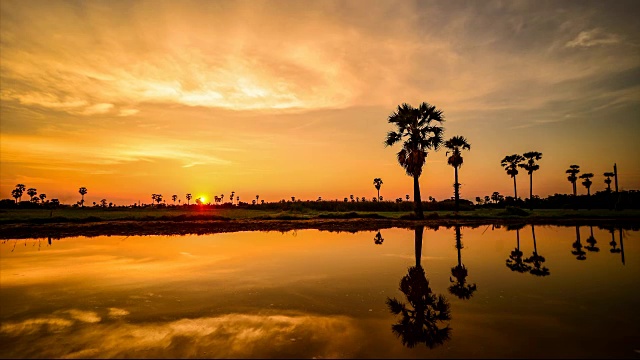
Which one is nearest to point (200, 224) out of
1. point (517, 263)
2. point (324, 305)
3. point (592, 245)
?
point (517, 263)

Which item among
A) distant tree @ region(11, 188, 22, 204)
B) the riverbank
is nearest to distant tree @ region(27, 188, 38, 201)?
distant tree @ region(11, 188, 22, 204)

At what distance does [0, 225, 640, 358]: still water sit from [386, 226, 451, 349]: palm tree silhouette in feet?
0.13

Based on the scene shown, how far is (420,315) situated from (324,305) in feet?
7.15

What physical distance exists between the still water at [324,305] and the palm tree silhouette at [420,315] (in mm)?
41

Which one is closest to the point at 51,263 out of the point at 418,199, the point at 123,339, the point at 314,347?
A: the point at 123,339

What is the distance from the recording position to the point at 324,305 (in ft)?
26.2

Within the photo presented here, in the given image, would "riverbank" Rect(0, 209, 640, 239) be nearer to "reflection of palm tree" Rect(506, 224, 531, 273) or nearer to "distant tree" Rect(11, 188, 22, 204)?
"reflection of palm tree" Rect(506, 224, 531, 273)

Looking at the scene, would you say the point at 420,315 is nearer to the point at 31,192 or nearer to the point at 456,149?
the point at 456,149

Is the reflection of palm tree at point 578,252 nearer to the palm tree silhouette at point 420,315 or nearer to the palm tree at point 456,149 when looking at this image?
the palm tree silhouette at point 420,315

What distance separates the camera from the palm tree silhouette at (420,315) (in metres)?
5.89

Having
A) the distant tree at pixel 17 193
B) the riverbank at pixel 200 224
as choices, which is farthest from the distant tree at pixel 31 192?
the riverbank at pixel 200 224

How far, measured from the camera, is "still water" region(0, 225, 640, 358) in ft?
18.3

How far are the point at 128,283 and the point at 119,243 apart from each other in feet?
39.8

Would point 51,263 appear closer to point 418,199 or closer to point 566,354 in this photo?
point 566,354
